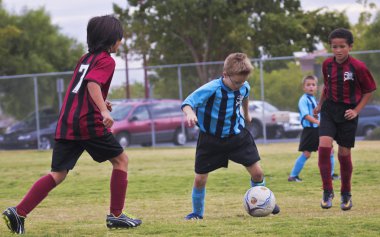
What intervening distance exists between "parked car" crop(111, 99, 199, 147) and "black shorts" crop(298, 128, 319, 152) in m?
10.8

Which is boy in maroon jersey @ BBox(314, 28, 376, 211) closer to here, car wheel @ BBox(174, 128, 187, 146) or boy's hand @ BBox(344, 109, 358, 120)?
boy's hand @ BBox(344, 109, 358, 120)

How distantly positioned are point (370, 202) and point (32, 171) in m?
8.43

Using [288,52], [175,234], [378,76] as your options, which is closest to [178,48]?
[288,52]

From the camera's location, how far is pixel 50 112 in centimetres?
2327

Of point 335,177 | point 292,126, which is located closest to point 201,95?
point 335,177

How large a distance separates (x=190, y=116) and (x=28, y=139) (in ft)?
56.7

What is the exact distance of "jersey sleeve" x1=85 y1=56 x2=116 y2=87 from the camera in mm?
6069

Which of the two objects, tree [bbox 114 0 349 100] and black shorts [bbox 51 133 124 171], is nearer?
black shorts [bbox 51 133 124 171]

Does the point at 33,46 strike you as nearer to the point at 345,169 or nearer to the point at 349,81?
the point at 345,169

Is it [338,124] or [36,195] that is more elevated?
[338,124]

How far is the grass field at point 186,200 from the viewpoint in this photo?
6.05 metres

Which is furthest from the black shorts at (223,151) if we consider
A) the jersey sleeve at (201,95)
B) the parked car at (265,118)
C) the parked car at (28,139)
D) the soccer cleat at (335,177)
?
the parked car at (28,139)

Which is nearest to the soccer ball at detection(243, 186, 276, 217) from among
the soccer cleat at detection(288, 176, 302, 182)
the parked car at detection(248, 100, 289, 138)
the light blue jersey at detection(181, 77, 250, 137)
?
the light blue jersey at detection(181, 77, 250, 137)

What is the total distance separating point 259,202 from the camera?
7.04 metres
